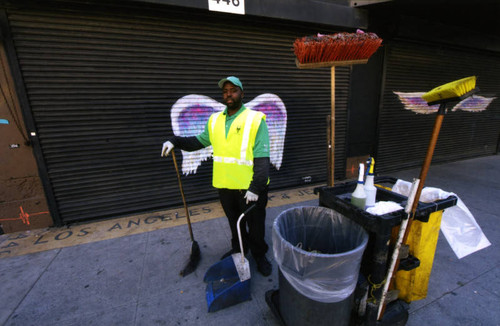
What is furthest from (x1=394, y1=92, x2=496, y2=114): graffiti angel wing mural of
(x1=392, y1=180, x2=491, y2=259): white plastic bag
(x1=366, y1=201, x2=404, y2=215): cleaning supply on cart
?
(x1=366, y1=201, x2=404, y2=215): cleaning supply on cart

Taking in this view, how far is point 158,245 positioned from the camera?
3.12 m

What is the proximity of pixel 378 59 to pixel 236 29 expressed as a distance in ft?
11.9

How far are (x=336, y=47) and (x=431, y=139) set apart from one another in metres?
1.30

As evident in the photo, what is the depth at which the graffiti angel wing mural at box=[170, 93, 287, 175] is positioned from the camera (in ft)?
13.3

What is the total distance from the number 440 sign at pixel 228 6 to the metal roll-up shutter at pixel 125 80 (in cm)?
22

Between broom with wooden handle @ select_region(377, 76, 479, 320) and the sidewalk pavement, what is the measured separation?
2.61 ft

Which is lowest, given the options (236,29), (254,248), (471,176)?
(471,176)

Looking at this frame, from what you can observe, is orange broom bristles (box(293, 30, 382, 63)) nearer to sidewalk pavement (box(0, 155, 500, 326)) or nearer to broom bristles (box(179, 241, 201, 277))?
sidewalk pavement (box(0, 155, 500, 326))

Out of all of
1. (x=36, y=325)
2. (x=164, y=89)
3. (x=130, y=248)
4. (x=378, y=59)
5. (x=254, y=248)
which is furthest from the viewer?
(x=378, y=59)

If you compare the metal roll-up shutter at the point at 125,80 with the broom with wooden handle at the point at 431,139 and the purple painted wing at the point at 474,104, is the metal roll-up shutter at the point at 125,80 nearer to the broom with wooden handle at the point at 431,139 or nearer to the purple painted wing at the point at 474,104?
the broom with wooden handle at the point at 431,139

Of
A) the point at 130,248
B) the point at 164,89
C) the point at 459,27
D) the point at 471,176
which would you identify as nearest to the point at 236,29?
the point at 164,89

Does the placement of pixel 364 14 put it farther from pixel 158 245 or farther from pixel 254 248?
pixel 158 245

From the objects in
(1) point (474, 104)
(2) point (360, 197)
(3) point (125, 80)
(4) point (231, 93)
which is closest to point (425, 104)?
(1) point (474, 104)

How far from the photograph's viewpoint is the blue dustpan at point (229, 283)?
2035 millimetres
